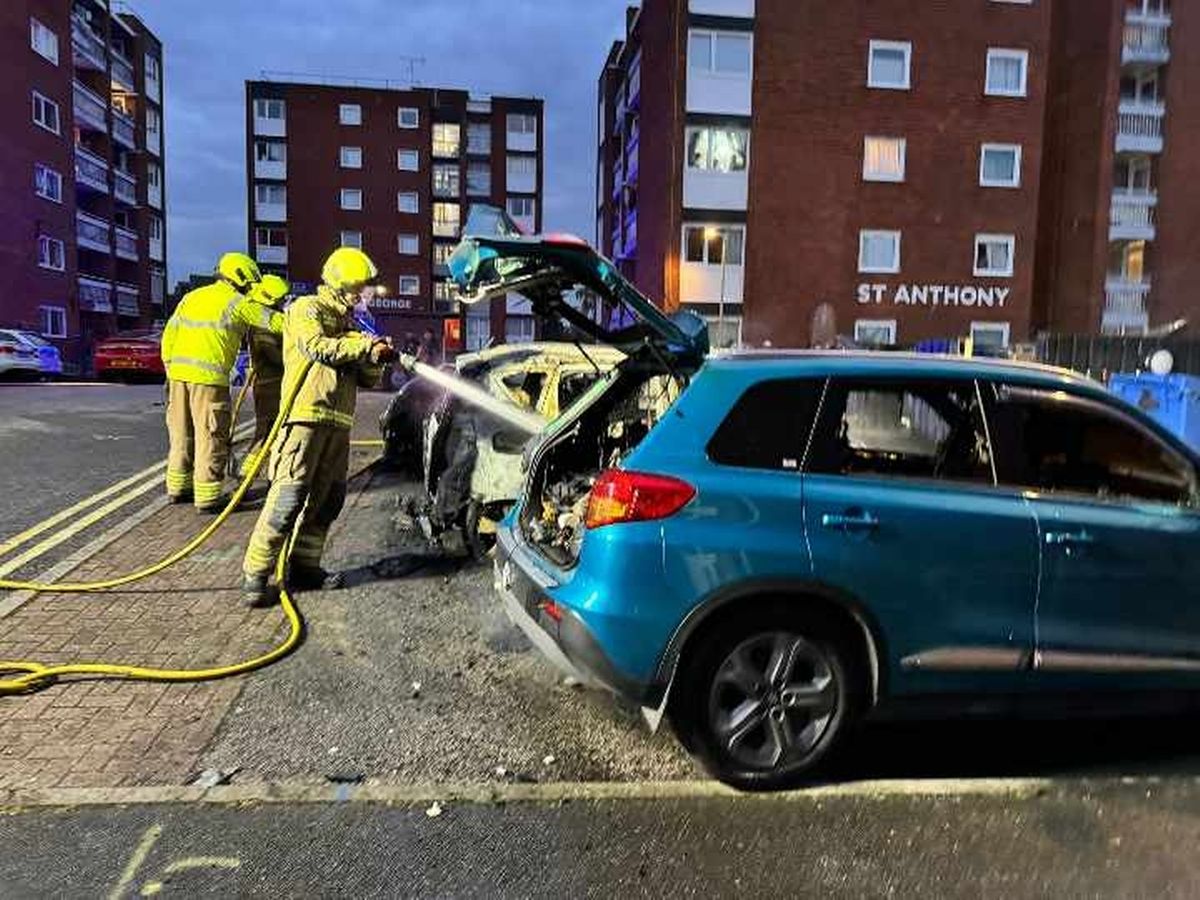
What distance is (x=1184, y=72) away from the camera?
33.6 metres

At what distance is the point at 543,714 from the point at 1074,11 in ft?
124

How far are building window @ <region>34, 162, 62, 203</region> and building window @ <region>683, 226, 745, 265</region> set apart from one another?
2579 cm

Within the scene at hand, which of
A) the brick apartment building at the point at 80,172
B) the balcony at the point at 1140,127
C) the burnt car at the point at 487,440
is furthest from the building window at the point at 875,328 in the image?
the brick apartment building at the point at 80,172

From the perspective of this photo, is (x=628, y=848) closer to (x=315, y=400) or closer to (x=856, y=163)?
(x=315, y=400)

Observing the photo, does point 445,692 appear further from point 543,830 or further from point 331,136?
point 331,136

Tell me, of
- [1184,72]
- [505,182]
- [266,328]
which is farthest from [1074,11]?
[505,182]

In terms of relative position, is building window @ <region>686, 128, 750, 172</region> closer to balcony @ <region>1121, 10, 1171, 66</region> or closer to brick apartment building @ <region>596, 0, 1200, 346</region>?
brick apartment building @ <region>596, 0, 1200, 346</region>

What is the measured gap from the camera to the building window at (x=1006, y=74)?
3067 centimetres

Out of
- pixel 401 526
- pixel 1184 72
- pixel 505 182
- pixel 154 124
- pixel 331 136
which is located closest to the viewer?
pixel 401 526

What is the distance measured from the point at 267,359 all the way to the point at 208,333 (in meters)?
0.58

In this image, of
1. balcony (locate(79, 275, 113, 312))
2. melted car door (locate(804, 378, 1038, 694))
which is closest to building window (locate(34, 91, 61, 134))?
balcony (locate(79, 275, 113, 312))

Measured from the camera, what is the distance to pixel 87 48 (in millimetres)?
46156

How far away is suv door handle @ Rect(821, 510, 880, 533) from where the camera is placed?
3.48m

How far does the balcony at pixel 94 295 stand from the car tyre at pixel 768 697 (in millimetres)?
45038
